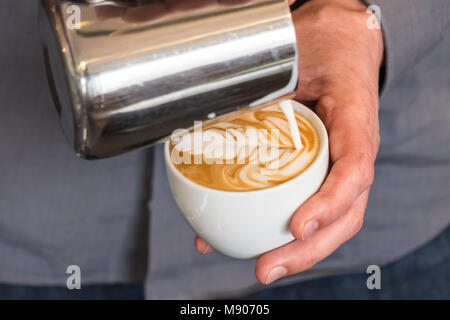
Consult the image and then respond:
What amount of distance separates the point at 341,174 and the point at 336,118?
3.6 inches

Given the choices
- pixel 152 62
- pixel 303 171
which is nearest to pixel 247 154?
pixel 303 171

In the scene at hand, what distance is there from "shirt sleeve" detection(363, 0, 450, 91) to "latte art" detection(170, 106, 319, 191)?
17 cm

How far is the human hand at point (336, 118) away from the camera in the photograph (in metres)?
0.52

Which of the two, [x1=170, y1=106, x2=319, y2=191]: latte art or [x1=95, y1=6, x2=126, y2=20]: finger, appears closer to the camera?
[x1=95, y1=6, x2=126, y2=20]: finger

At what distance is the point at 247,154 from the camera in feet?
1.82

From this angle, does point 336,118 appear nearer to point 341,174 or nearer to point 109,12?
point 341,174

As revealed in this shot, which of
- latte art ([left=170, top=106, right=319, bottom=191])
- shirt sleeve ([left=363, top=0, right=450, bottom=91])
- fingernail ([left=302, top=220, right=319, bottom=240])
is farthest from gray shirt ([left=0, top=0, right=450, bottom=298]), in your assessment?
fingernail ([left=302, top=220, right=319, bottom=240])

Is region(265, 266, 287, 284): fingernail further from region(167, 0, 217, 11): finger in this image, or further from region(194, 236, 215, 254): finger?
region(167, 0, 217, 11): finger

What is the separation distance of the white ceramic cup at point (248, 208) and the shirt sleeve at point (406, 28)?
0.63 ft

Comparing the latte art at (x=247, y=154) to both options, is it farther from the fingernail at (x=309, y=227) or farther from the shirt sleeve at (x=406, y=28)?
the shirt sleeve at (x=406, y=28)

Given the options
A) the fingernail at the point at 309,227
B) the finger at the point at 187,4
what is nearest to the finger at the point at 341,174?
the fingernail at the point at 309,227

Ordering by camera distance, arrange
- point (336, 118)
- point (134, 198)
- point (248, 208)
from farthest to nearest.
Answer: point (134, 198) < point (336, 118) < point (248, 208)

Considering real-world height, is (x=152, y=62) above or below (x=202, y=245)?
above

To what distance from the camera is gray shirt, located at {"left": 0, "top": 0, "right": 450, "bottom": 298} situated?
30.4 inches
